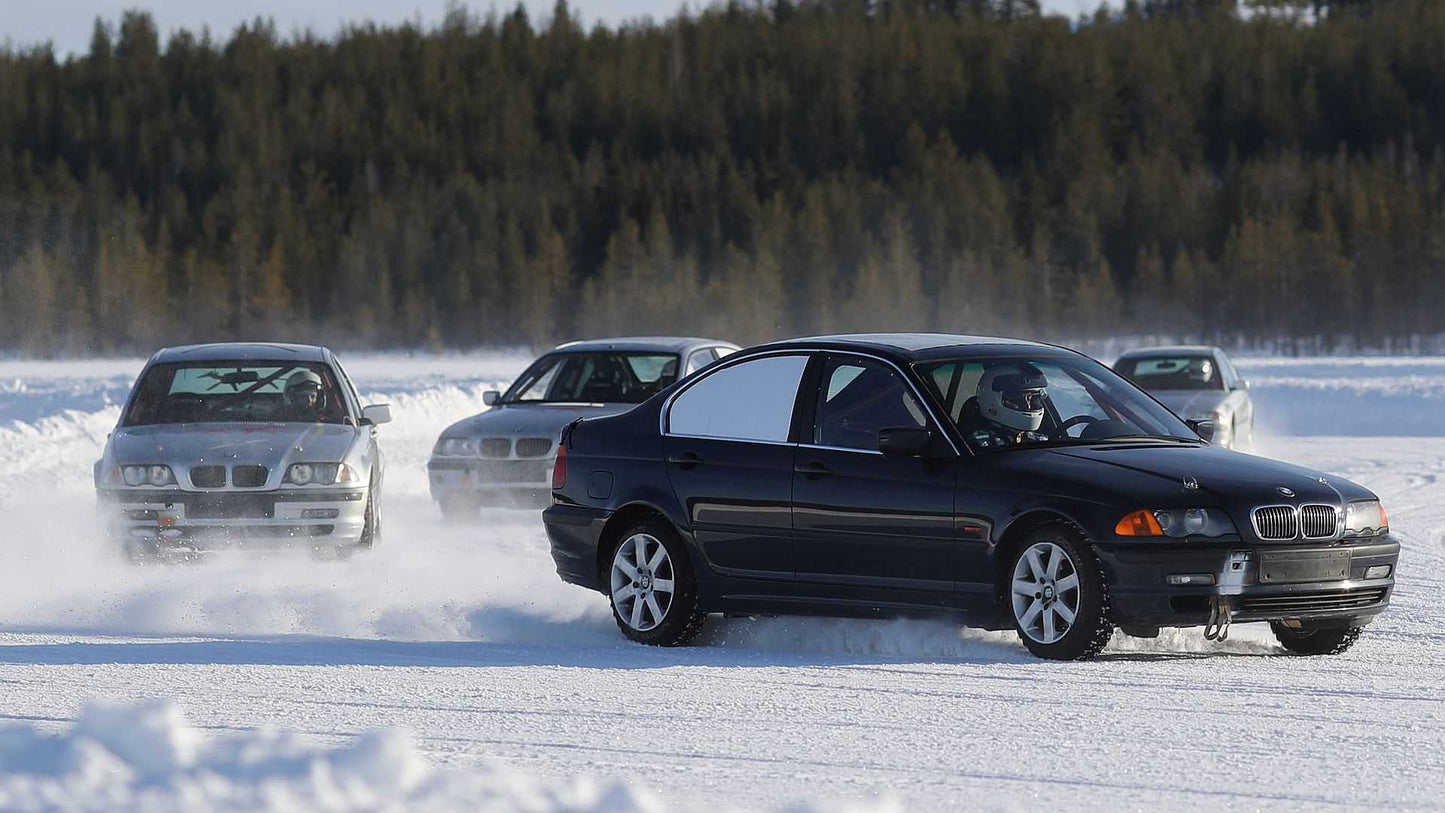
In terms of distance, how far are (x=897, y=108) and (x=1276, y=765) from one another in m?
174

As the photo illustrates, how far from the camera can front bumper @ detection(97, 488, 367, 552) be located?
41.0ft

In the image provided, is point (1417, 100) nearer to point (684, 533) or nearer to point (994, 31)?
point (994, 31)

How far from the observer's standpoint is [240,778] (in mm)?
5355

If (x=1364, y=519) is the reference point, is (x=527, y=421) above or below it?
below

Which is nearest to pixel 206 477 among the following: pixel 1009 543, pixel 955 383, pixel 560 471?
pixel 560 471

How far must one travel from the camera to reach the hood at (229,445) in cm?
1267

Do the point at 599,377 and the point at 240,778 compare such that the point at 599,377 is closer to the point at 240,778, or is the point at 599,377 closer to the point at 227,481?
the point at 227,481

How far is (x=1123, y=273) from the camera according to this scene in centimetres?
15075

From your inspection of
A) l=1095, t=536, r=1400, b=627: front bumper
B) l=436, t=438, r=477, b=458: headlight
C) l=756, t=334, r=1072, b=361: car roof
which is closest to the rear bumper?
l=756, t=334, r=1072, b=361: car roof

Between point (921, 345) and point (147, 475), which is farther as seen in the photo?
point (147, 475)

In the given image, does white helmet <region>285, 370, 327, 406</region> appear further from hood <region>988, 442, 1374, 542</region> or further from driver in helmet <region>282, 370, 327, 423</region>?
hood <region>988, 442, 1374, 542</region>

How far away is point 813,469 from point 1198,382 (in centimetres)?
1473

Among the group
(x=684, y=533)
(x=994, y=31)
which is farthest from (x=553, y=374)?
(x=994, y=31)

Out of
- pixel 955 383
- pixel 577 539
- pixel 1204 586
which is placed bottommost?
pixel 577 539
